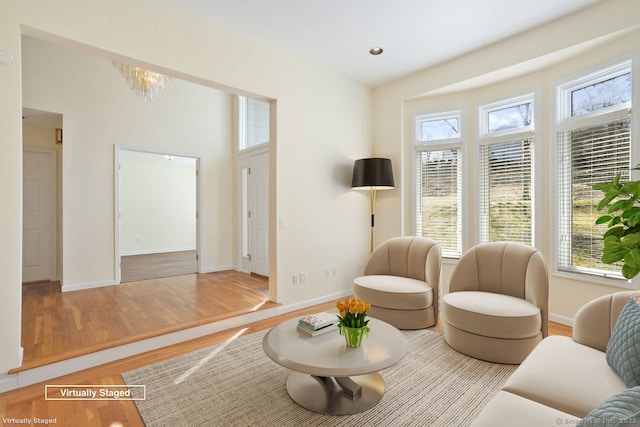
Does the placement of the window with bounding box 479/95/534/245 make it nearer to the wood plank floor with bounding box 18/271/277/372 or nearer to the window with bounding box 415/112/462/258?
the window with bounding box 415/112/462/258

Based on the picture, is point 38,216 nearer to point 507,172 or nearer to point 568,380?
point 568,380

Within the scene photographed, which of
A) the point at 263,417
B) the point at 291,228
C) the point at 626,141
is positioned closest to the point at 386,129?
the point at 291,228

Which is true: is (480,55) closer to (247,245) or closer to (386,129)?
(386,129)

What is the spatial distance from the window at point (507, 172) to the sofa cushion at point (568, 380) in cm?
217

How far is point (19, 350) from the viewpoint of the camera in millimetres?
2225

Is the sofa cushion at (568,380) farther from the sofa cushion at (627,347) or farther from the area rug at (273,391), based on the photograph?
the area rug at (273,391)

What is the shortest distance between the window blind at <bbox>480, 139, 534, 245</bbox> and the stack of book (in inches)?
105

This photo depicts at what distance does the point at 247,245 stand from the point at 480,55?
15.0 ft

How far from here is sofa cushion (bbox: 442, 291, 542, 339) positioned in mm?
2404

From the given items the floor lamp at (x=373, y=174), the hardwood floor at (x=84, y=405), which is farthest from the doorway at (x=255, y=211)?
the hardwood floor at (x=84, y=405)

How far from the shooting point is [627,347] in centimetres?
142

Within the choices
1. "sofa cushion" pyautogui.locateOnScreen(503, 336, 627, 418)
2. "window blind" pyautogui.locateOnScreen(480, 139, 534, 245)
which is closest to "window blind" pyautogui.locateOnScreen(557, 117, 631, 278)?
"window blind" pyautogui.locateOnScreen(480, 139, 534, 245)

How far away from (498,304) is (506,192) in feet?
5.74

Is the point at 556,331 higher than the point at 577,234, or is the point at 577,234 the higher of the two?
the point at 577,234
